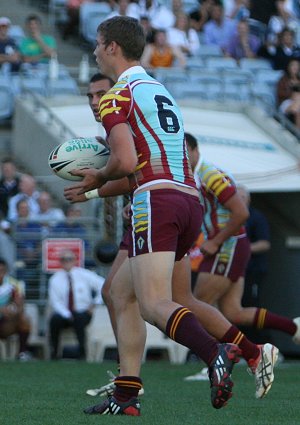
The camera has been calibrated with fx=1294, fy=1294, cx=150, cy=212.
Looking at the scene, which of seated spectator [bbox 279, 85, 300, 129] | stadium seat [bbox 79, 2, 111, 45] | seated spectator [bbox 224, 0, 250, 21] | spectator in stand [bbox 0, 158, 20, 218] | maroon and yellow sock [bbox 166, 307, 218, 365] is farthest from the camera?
seated spectator [bbox 224, 0, 250, 21]

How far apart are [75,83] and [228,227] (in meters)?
9.37

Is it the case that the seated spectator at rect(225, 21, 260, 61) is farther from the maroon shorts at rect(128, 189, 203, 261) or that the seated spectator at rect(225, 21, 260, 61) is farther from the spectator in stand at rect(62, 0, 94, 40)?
the maroon shorts at rect(128, 189, 203, 261)

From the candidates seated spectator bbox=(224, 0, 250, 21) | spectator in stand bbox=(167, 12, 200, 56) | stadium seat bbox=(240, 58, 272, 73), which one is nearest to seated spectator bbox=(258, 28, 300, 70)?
stadium seat bbox=(240, 58, 272, 73)

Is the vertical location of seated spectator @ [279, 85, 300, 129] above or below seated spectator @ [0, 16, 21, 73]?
below

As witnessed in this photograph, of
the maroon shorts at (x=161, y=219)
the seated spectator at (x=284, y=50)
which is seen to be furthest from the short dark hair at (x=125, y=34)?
the seated spectator at (x=284, y=50)

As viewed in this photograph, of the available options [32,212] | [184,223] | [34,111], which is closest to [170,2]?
[34,111]

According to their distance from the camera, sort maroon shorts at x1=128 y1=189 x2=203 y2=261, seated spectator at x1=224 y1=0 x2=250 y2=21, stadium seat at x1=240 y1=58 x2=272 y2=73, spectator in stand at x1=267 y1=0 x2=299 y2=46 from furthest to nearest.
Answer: seated spectator at x1=224 y1=0 x2=250 y2=21 → spectator in stand at x1=267 y1=0 x2=299 y2=46 → stadium seat at x1=240 y1=58 x2=272 y2=73 → maroon shorts at x1=128 y1=189 x2=203 y2=261

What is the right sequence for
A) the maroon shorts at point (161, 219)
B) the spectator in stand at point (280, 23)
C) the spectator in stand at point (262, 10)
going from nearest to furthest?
the maroon shorts at point (161, 219)
the spectator in stand at point (280, 23)
the spectator in stand at point (262, 10)

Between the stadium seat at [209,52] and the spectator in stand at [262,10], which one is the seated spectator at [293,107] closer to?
the stadium seat at [209,52]

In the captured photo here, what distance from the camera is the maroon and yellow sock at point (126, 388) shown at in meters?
7.09

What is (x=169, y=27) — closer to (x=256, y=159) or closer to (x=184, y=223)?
(x=256, y=159)

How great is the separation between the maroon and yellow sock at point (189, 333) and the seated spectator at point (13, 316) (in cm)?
758

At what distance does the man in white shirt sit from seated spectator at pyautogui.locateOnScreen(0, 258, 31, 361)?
0.30 m

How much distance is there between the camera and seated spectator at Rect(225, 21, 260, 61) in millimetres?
20953
